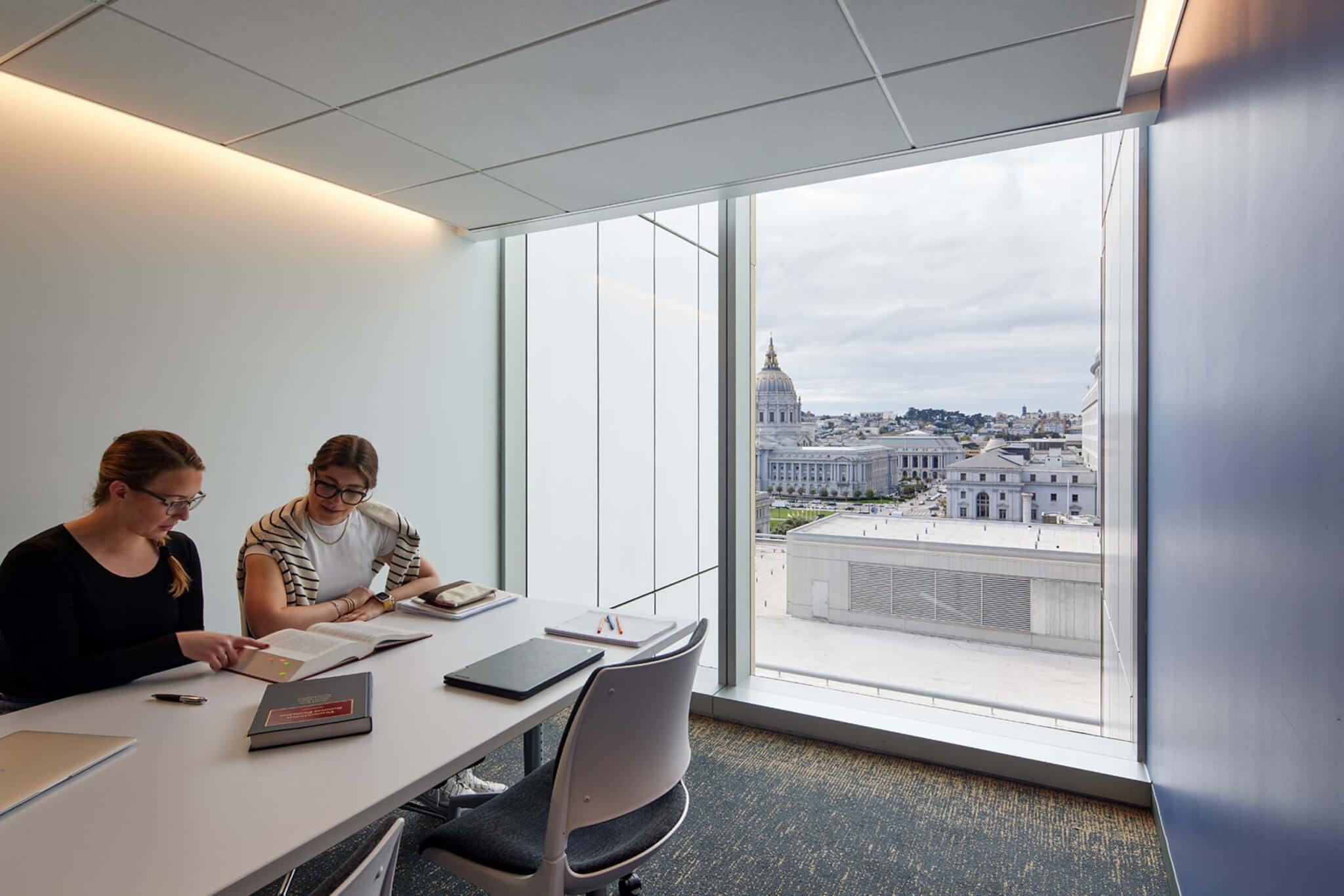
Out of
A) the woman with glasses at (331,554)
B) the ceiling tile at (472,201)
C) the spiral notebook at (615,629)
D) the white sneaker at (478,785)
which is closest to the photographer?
the spiral notebook at (615,629)

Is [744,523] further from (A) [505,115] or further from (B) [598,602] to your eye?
(A) [505,115]

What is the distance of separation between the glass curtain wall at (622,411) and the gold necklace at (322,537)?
1.65 meters

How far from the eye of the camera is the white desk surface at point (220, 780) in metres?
0.92

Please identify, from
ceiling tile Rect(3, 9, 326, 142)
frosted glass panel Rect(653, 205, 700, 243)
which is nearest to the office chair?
ceiling tile Rect(3, 9, 326, 142)

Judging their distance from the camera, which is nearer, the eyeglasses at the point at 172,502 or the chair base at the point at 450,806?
the eyeglasses at the point at 172,502

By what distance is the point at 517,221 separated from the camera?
337 cm

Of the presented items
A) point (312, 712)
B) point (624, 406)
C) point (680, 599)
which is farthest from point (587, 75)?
point (680, 599)

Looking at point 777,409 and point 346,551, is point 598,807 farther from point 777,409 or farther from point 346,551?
point 777,409

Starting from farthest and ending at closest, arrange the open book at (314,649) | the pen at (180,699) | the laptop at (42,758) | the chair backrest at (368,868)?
the open book at (314,649) → the pen at (180,699) → the laptop at (42,758) → the chair backrest at (368,868)

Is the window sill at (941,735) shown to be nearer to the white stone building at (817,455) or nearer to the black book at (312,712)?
the white stone building at (817,455)

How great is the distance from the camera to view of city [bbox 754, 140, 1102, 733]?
122 inches

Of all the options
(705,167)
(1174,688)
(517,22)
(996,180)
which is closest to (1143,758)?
(1174,688)

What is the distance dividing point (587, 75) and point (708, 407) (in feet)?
6.18

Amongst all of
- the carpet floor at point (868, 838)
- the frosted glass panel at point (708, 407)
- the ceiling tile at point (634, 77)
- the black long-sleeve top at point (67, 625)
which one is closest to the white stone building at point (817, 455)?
the frosted glass panel at point (708, 407)
